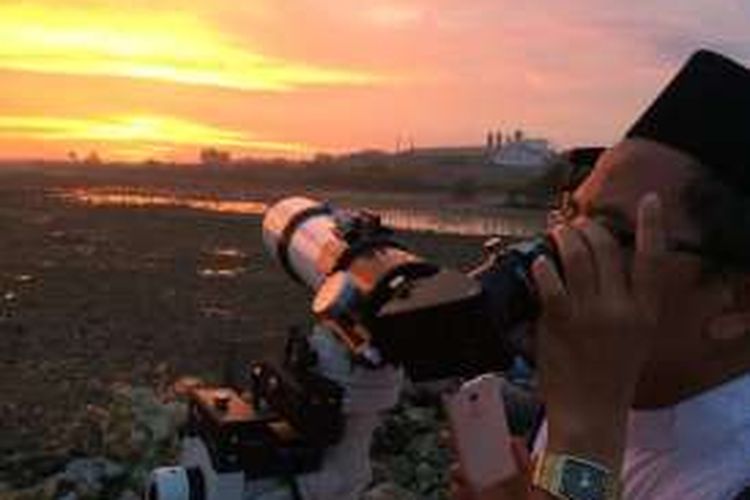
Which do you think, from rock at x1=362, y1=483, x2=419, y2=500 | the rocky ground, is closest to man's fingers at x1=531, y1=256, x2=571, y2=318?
the rocky ground

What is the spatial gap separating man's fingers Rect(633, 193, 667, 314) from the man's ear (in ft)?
1.19

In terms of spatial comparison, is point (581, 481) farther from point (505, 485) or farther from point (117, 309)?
point (117, 309)

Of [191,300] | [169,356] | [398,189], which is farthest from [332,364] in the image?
[398,189]

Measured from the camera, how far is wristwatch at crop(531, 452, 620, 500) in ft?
7.75

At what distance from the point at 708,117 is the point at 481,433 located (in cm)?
66

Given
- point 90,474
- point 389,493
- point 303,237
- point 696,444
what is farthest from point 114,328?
point 696,444

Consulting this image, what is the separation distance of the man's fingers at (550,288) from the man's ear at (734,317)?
1.52 ft

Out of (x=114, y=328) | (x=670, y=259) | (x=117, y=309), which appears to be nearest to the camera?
(x=670, y=259)

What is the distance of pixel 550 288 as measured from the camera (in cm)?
227

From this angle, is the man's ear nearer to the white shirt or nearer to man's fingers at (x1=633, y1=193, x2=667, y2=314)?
the white shirt

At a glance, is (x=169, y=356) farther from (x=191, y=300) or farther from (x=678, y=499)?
(x=678, y=499)

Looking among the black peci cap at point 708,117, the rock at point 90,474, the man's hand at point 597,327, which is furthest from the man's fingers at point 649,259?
the rock at point 90,474

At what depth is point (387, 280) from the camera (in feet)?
8.43

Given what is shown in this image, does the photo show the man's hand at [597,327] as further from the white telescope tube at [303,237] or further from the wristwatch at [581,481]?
the white telescope tube at [303,237]
